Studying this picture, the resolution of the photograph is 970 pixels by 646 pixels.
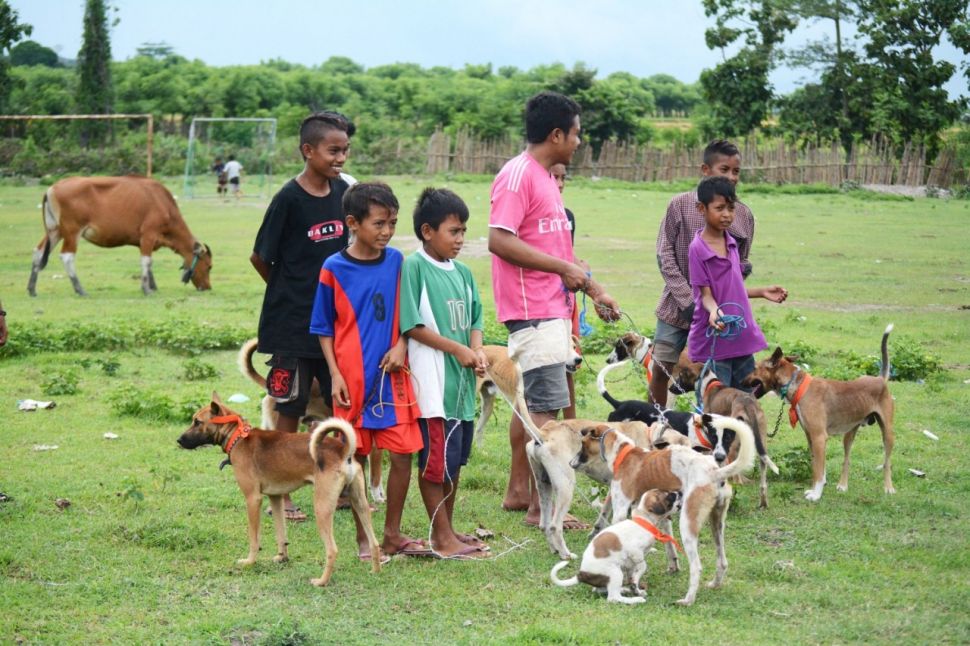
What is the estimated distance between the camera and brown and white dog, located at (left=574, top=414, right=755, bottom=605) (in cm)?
556

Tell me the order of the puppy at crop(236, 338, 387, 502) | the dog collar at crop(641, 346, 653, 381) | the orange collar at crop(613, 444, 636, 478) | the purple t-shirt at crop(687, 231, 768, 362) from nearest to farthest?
the orange collar at crop(613, 444, 636, 478)
the puppy at crop(236, 338, 387, 502)
the purple t-shirt at crop(687, 231, 768, 362)
the dog collar at crop(641, 346, 653, 381)

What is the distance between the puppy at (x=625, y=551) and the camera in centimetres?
543

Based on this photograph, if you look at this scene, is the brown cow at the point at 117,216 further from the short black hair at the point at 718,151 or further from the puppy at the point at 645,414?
the puppy at the point at 645,414

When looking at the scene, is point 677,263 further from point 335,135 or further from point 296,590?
point 296,590

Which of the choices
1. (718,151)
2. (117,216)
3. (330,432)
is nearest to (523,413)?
(330,432)

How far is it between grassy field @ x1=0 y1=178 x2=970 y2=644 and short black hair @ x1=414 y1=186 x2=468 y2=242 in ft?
6.12

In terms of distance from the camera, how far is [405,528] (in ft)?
22.4

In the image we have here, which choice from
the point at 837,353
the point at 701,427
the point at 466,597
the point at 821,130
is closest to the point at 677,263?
the point at 701,427

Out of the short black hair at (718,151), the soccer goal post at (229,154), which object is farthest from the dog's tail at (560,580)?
the soccer goal post at (229,154)

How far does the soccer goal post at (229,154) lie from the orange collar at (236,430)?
1229 inches

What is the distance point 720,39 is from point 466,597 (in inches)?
1616

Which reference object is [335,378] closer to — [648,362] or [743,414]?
[743,414]

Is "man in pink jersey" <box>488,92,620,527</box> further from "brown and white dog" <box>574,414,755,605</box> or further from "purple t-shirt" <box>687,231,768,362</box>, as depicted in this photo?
"purple t-shirt" <box>687,231,768,362</box>

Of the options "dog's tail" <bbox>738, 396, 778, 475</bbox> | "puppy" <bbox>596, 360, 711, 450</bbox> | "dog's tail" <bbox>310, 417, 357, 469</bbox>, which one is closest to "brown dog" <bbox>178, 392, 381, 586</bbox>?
"dog's tail" <bbox>310, 417, 357, 469</bbox>
